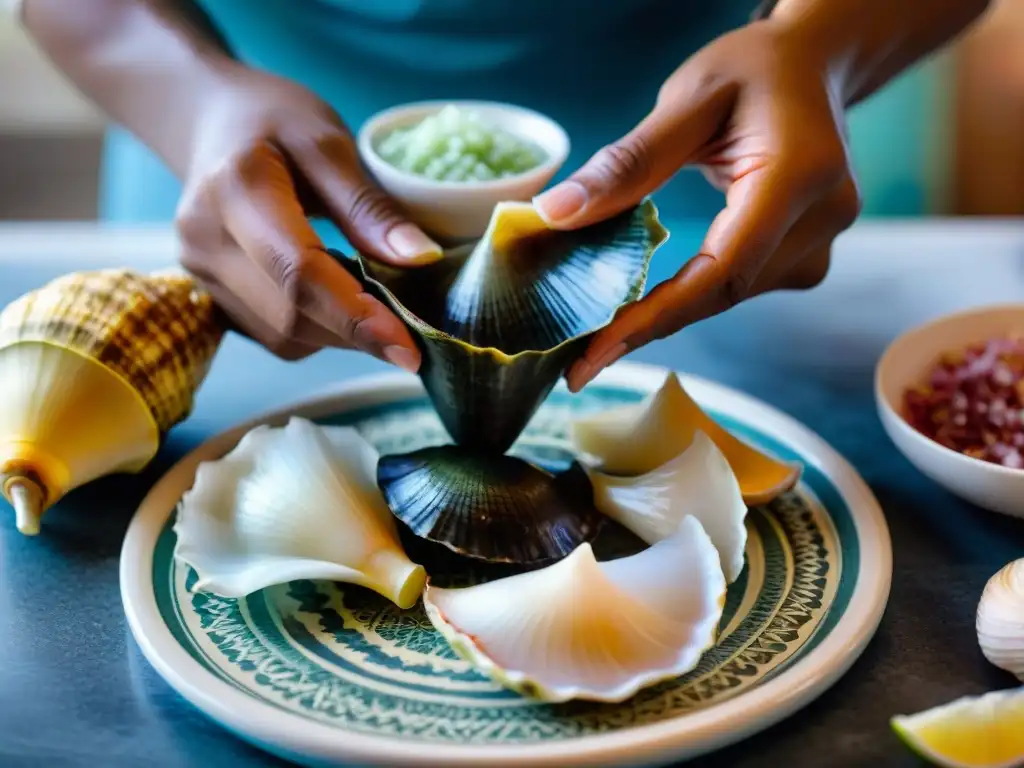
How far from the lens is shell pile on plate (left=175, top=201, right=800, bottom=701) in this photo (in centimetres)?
57

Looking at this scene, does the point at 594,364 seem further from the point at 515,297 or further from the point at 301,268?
the point at 301,268

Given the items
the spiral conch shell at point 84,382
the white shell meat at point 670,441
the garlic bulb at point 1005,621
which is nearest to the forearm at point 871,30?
the white shell meat at point 670,441

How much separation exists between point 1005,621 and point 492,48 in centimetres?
76

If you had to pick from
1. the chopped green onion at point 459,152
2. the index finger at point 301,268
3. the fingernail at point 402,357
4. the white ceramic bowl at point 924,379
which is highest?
the chopped green onion at point 459,152

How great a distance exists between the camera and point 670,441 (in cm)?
75

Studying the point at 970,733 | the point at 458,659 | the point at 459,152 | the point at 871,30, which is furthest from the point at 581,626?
the point at 871,30

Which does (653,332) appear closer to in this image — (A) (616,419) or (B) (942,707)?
(A) (616,419)

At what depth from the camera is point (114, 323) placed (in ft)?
2.35

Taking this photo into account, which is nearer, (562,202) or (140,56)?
(562,202)

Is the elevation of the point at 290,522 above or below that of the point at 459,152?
below

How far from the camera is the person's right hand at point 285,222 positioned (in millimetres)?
667

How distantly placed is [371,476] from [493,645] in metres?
0.19

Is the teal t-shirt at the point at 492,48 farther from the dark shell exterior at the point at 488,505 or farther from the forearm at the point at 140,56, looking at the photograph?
the dark shell exterior at the point at 488,505

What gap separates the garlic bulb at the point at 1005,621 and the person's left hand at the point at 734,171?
0.23 m
